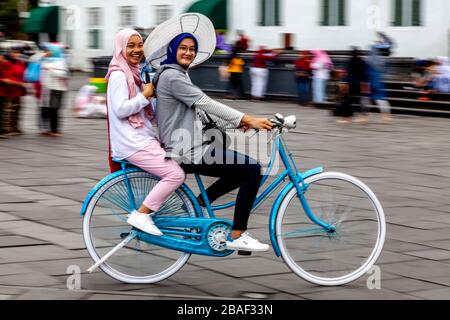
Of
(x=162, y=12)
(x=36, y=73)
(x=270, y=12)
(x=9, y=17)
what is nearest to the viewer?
(x=36, y=73)

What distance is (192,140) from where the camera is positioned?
21.4 ft

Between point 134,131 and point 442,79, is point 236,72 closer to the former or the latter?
point 442,79

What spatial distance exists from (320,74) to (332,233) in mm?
20307

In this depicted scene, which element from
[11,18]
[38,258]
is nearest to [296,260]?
[38,258]

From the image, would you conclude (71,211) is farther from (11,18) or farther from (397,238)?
(11,18)

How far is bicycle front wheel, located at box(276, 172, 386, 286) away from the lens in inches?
259

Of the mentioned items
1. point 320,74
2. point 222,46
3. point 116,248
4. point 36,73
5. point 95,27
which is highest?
point 95,27

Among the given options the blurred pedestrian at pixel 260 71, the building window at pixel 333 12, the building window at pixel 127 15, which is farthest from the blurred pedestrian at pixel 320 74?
the building window at pixel 127 15

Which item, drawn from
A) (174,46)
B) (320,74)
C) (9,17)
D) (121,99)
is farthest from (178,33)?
(9,17)

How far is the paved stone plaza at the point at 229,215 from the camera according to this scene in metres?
6.48

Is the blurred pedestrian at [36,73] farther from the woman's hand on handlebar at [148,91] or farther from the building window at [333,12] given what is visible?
the building window at [333,12]

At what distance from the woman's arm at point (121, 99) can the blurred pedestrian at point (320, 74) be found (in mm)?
20380

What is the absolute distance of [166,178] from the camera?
6.52 metres

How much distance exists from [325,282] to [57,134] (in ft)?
40.4
